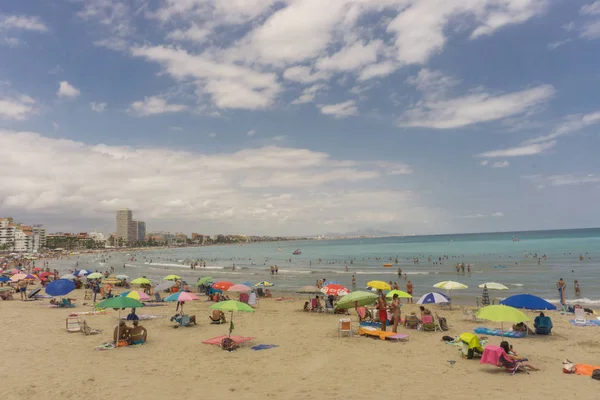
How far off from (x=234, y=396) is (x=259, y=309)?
1372 centimetres

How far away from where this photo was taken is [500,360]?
9656mm

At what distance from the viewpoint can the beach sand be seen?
27.6 feet

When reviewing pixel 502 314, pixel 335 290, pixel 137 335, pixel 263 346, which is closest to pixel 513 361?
pixel 502 314

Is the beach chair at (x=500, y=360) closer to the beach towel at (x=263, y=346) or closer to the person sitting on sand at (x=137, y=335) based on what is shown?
the beach towel at (x=263, y=346)

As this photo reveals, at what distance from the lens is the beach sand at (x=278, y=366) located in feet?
27.6

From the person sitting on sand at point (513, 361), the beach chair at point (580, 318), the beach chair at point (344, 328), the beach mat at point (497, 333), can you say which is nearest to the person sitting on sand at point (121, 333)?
the beach chair at point (344, 328)

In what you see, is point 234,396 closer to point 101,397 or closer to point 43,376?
point 101,397

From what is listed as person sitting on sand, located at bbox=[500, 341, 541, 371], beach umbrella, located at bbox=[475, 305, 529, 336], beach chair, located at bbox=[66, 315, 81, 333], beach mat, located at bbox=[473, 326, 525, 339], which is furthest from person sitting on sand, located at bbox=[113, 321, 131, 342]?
beach mat, located at bbox=[473, 326, 525, 339]

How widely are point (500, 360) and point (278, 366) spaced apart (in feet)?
18.8

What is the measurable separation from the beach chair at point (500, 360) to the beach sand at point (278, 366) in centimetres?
20

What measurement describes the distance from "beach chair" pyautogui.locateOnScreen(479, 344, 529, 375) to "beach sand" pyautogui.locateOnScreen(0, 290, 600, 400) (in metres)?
Answer: 0.20

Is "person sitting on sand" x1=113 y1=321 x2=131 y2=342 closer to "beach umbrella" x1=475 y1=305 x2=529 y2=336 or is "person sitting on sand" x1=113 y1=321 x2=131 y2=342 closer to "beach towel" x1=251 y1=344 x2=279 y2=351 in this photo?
"beach towel" x1=251 y1=344 x2=279 y2=351

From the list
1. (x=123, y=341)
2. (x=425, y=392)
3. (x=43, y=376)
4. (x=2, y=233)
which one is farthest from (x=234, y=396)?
(x=2, y=233)

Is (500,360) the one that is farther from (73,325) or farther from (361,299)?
(73,325)
